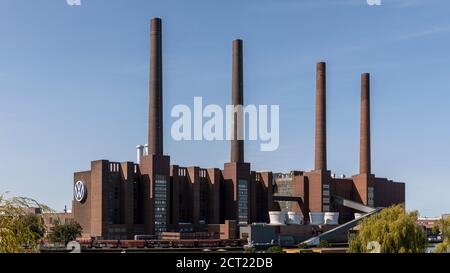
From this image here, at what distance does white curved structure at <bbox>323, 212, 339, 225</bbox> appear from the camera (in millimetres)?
104688

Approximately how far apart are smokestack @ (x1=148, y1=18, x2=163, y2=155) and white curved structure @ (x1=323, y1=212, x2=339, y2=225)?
1319 inches

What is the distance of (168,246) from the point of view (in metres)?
76.8

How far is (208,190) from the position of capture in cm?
10031

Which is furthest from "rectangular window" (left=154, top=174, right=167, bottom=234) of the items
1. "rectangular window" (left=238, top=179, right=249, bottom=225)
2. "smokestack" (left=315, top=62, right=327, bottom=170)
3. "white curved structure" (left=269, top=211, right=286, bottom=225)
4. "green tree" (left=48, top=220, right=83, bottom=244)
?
"smokestack" (left=315, top=62, right=327, bottom=170)

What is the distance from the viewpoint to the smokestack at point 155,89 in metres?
87.2

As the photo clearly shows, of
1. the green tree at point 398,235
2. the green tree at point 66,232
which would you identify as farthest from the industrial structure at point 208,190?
the green tree at point 398,235

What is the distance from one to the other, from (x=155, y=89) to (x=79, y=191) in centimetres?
1944

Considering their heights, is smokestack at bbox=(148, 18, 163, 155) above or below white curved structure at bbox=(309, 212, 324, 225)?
above

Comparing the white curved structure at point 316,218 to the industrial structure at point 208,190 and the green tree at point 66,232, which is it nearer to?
the industrial structure at point 208,190

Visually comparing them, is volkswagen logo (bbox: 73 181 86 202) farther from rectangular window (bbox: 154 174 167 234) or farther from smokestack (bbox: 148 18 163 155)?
smokestack (bbox: 148 18 163 155)

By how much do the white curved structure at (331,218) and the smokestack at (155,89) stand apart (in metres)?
33.5

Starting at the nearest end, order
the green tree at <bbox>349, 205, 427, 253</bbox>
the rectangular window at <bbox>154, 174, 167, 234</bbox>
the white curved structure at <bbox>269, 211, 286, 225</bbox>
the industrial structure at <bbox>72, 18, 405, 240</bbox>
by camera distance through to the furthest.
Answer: the green tree at <bbox>349, 205, 427, 253</bbox> < the industrial structure at <bbox>72, 18, 405, 240</bbox> < the rectangular window at <bbox>154, 174, 167, 234</bbox> < the white curved structure at <bbox>269, 211, 286, 225</bbox>
